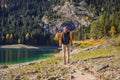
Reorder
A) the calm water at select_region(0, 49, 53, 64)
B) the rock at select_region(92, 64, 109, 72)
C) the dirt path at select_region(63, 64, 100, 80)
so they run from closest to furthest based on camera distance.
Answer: the dirt path at select_region(63, 64, 100, 80) < the rock at select_region(92, 64, 109, 72) < the calm water at select_region(0, 49, 53, 64)

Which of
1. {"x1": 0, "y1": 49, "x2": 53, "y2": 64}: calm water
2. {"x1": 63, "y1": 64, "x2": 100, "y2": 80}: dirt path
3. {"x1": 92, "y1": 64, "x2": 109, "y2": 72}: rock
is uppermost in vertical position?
{"x1": 92, "y1": 64, "x2": 109, "y2": 72}: rock

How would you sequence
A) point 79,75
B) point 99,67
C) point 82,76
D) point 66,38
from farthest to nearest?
point 66,38 < point 99,67 < point 79,75 < point 82,76

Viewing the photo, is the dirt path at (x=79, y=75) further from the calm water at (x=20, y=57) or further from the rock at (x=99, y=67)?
the calm water at (x=20, y=57)

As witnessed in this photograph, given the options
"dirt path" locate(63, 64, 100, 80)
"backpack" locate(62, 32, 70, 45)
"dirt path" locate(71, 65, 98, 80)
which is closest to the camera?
"dirt path" locate(71, 65, 98, 80)

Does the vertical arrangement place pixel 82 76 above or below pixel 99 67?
below

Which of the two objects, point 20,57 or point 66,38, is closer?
point 66,38

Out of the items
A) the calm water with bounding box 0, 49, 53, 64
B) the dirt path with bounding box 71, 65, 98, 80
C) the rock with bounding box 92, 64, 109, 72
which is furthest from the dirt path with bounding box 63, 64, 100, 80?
the calm water with bounding box 0, 49, 53, 64

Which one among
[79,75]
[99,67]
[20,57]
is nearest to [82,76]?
[79,75]

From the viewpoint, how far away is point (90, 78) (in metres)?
21.6

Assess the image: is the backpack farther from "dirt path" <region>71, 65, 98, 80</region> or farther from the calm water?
the calm water

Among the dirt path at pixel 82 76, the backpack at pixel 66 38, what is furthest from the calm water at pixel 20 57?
the dirt path at pixel 82 76

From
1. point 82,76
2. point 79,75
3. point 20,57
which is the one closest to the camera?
point 82,76

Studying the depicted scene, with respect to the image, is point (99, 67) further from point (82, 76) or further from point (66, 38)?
point (66, 38)

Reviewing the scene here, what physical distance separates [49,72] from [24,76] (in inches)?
83.4
